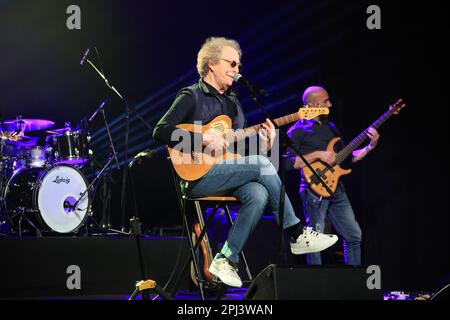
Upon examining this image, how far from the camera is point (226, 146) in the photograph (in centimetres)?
381

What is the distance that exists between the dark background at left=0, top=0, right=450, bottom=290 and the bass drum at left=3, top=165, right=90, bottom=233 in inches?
34.1

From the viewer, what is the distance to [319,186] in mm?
5734

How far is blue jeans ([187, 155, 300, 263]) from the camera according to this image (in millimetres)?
3646

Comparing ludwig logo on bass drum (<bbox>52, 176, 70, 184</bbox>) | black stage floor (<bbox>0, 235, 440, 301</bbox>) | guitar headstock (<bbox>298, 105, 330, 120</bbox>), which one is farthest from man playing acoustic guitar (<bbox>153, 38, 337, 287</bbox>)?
ludwig logo on bass drum (<bbox>52, 176, 70, 184</bbox>)

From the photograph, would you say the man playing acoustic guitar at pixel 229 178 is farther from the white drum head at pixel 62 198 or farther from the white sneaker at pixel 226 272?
the white drum head at pixel 62 198

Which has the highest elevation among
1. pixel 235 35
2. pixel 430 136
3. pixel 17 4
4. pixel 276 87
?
pixel 17 4

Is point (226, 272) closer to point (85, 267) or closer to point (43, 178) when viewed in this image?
point (85, 267)

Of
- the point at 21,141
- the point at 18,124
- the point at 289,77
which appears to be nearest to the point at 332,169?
the point at 289,77

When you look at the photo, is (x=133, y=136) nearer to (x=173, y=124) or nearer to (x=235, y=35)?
(x=235, y=35)

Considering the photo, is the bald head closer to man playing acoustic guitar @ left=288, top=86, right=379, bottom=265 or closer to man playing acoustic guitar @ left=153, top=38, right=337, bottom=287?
man playing acoustic guitar @ left=288, top=86, right=379, bottom=265
